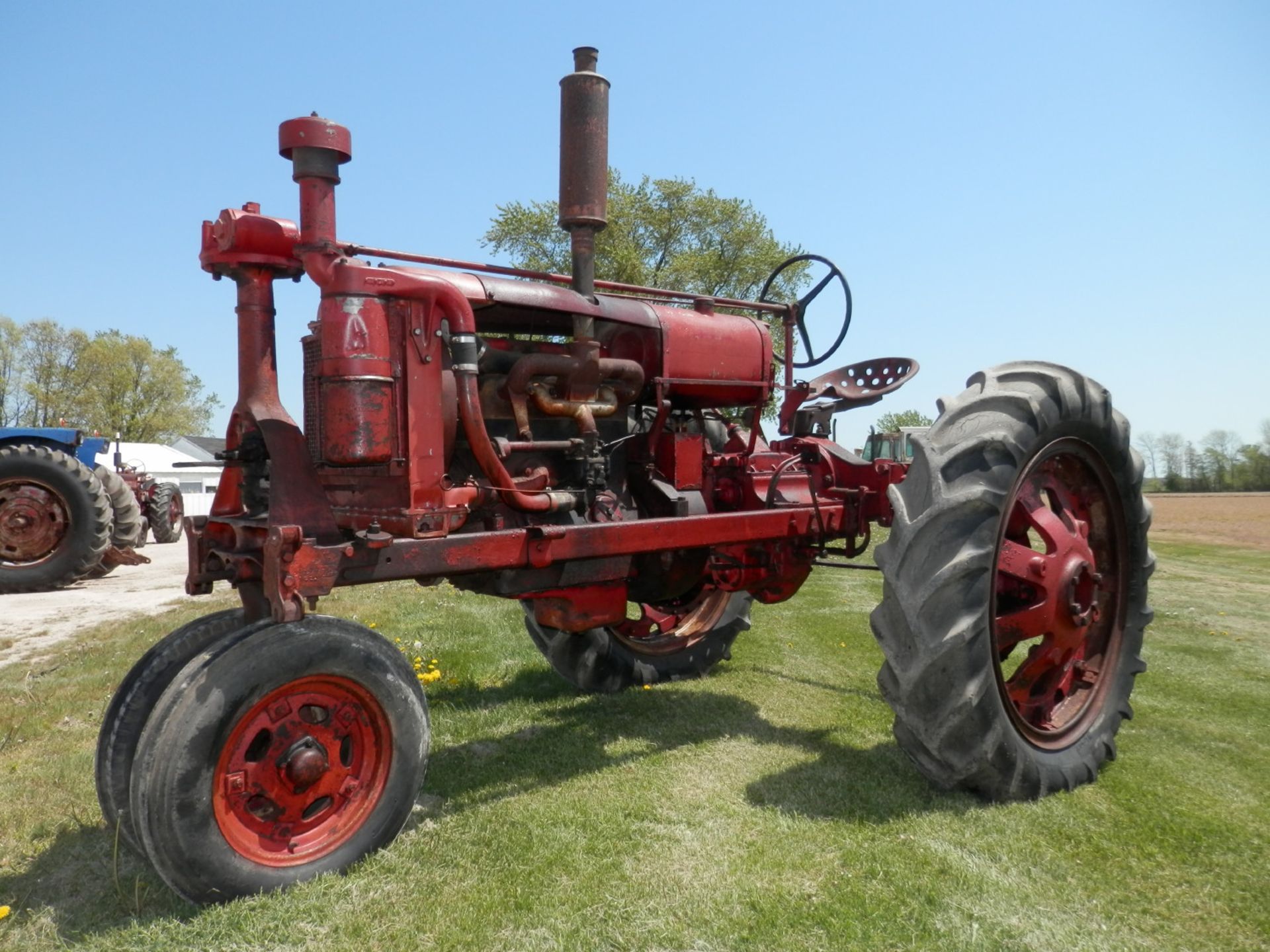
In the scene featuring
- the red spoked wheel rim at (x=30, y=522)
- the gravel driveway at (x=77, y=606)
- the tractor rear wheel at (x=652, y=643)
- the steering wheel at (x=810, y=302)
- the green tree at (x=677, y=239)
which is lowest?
the gravel driveway at (x=77, y=606)

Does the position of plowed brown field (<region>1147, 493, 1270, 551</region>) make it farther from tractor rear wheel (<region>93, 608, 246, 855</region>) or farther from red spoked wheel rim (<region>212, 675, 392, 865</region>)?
tractor rear wheel (<region>93, 608, 246, 855</region>)

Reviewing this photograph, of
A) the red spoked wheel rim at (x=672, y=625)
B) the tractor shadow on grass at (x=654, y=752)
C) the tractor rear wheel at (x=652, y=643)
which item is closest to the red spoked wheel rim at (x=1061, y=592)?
the tractor shadow on grass at (x=654, y=752)

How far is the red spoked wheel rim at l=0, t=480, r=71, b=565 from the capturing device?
1004cm

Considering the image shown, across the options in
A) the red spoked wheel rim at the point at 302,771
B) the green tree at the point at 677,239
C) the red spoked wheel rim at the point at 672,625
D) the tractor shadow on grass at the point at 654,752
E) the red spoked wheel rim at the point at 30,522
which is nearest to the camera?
the red spoked wheel rim at the point at 302,771

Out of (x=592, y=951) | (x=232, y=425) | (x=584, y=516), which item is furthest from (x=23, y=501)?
(x=592, y=951)

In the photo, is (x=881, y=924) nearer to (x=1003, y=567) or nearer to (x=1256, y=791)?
(x=1003, y=567)

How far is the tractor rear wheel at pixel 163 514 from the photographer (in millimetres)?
17078

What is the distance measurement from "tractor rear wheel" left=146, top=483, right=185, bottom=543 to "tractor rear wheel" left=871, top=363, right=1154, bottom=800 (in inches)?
656

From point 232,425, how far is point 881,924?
2.82 m

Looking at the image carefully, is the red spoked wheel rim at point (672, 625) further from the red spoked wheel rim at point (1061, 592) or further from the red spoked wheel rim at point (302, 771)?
the red spoked wheel rim at point (302, 771)

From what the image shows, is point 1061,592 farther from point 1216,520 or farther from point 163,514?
point 1216,520

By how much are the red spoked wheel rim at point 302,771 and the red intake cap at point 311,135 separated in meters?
1.79

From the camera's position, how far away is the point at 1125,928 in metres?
2.61

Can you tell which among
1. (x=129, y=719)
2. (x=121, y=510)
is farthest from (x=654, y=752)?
(x=121, y=510)
